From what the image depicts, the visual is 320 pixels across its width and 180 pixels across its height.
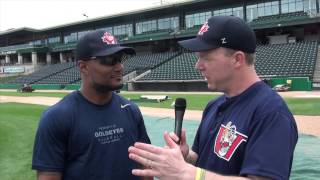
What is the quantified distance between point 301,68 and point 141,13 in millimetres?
32278

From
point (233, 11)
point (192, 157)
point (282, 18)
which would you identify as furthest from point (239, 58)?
point (233, 11)

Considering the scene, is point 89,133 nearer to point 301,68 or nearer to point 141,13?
point 301,68

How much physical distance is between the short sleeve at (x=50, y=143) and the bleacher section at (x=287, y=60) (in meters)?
35.8

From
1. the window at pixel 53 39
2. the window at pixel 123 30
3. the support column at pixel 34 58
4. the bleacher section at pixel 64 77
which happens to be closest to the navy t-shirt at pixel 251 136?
the bleacher section at pixel 64 77

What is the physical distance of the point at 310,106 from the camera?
2178 cm

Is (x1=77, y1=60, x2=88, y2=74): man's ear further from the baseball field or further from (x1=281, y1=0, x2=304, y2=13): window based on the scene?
(x1=281, y1=0, x2=304, y2=13): window

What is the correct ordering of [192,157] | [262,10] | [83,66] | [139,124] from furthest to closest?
[262,10] → [139,124] → [83,66] → [192,157]

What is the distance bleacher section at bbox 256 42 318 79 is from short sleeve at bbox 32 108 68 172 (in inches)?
1410

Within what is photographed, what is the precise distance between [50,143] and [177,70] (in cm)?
4591

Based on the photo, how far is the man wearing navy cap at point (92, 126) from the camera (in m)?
3.52

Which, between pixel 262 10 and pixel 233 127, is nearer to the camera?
pixel 233 127

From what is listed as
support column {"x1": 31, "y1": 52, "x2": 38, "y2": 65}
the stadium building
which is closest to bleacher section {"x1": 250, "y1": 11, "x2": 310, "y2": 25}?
the stadium building

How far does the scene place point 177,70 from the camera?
162 ft

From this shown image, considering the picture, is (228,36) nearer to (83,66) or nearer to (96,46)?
(96,46)
